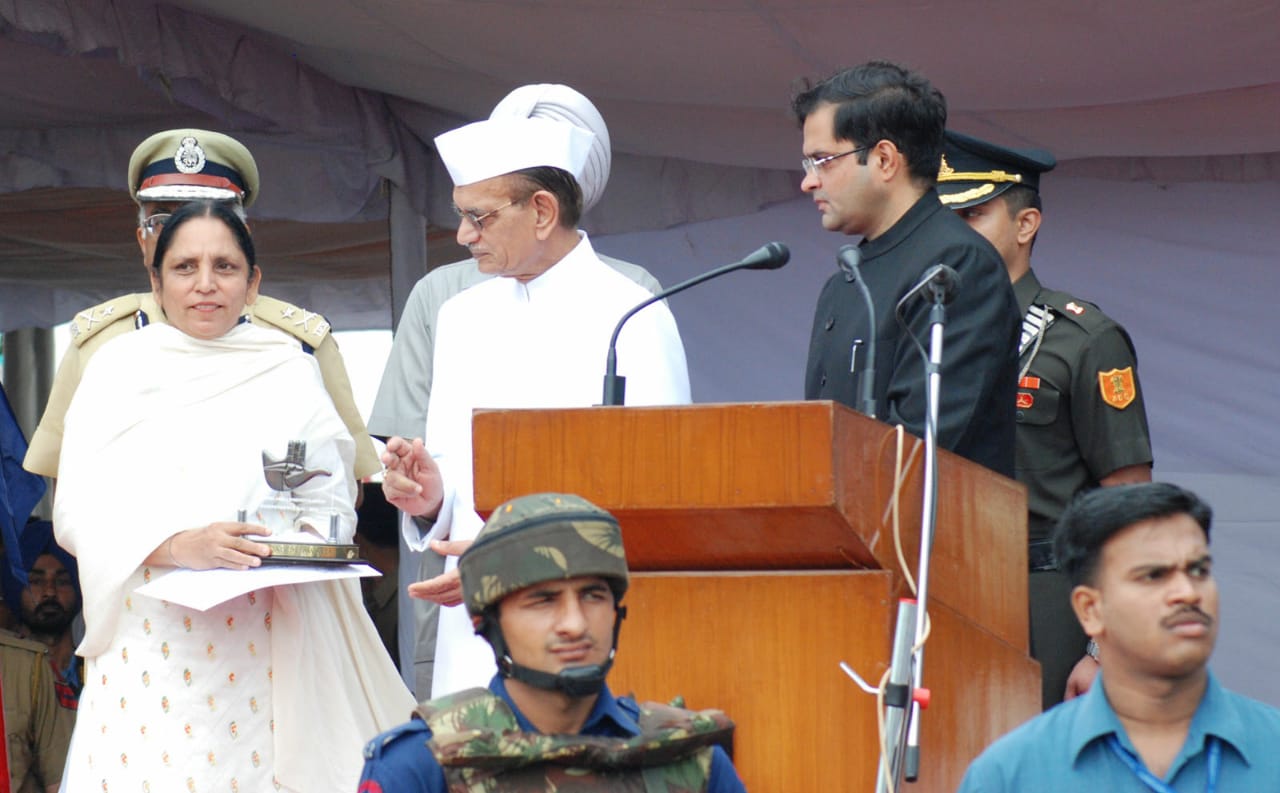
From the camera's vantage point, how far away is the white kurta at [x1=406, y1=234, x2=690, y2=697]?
3920 millimetres

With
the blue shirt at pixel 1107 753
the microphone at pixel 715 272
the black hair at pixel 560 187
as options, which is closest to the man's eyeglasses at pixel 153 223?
the black hair at pixel 560 187

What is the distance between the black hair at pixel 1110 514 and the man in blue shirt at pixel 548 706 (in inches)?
24.8

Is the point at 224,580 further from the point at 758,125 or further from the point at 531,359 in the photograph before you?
the point at 758,125

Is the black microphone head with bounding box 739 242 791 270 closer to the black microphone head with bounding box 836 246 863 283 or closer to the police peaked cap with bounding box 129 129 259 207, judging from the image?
the black microphone head with bounding box 836 246 863 283

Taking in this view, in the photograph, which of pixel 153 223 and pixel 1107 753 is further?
pixel 153 223

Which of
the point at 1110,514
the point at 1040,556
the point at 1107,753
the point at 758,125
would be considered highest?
the point at 758,125

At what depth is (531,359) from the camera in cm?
405

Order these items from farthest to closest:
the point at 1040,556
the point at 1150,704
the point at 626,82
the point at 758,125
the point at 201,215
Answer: the point at 758,125, the point at 626,82, the point at 1040,556, the point at 201,215, the point at 1150,704

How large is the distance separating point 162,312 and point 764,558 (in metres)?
2.34

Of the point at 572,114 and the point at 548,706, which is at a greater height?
the point at 572,114

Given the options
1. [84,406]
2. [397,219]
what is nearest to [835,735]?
[84,406]

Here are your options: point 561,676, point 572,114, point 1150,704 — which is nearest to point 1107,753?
point 1150,704

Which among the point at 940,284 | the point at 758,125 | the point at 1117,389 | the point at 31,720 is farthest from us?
the point at 31,720

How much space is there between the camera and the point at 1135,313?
6.97 m
